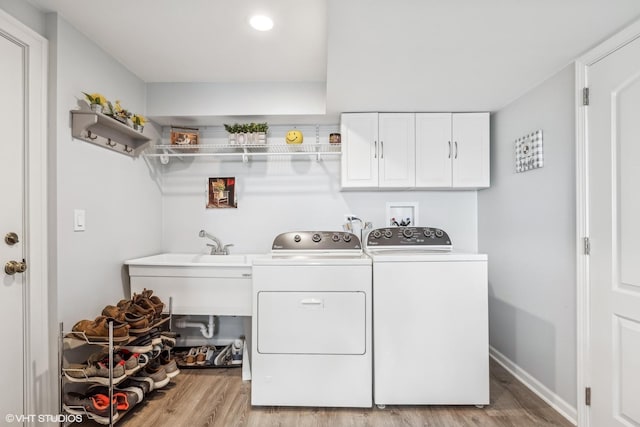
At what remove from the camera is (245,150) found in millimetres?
2729

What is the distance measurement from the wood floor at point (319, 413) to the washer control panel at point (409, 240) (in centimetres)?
99

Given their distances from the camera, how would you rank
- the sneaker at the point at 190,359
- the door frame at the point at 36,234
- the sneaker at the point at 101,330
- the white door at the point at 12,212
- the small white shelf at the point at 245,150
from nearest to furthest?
the white door at the point at 12,212 → the door frame at the point at 36,234 → the sneaker at the point at 101,330 → the sneaker at the point at 190,359 → the small white shelf at the point at 245,150

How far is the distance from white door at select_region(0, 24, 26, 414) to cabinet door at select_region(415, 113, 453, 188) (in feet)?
8.10

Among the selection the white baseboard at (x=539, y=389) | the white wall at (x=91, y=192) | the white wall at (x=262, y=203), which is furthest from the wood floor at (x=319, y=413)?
the white wall at (x=262, y=203)

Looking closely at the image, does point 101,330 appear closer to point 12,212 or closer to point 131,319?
point 131,319

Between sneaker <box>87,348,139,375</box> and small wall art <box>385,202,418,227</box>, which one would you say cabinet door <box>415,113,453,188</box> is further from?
sneaker <box>87,348,139,375</box>

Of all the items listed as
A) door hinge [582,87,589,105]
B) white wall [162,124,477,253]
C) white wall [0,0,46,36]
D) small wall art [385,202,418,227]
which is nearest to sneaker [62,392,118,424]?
white wall [162,124,477,253]

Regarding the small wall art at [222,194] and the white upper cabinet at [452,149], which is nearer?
the white upper cabinet at [452,149]

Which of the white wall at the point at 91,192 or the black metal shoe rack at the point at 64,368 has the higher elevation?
the white wall at the point at 91,192

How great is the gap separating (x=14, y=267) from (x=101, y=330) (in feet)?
1.70

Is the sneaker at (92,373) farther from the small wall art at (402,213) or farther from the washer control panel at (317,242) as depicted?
the small wall art at (402,213)

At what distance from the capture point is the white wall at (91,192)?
1.80m

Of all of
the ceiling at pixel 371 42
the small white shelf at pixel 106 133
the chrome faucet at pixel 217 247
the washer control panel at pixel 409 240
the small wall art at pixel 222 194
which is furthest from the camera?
the small wall art at pixel 222 194

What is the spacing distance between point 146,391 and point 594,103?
2970 mm
